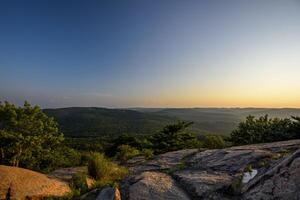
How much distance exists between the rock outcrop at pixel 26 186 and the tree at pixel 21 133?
6941mm

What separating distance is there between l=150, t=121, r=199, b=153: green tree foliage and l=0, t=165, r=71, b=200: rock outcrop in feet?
42.4

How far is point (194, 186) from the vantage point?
13.3ft

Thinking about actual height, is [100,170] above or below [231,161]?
below

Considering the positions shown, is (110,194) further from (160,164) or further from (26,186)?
(160,164)

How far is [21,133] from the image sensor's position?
12.9 meters

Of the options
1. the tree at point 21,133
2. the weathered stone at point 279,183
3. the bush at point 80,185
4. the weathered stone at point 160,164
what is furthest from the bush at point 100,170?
the tree at point 21,133

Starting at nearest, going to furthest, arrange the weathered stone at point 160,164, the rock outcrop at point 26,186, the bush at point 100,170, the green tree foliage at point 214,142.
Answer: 1. the rock outcrop at point 26,186
2. the bush at point 100,170
3. the weathered stone at point 160,164
4. the green tree foliage at point 214,142

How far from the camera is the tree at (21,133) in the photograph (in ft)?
41.4

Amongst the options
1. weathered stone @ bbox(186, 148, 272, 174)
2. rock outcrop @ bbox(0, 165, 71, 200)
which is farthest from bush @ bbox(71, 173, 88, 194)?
weathered stone @ bbox(186, 148, 272, 174)

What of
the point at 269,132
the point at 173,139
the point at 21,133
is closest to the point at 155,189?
the point at 269,132

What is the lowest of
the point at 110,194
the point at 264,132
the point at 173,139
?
the point at 173,139

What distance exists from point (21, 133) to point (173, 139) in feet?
35.1

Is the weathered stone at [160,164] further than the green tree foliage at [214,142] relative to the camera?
No

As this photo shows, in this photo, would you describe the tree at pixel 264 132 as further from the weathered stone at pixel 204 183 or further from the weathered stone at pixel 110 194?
the weathered stone at pixel 110 194
